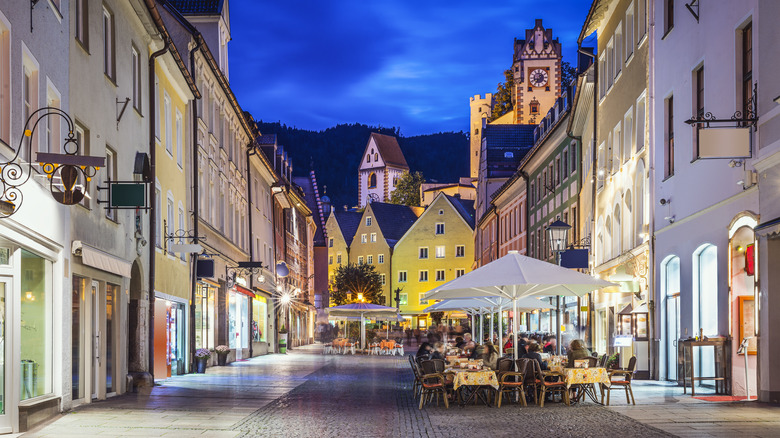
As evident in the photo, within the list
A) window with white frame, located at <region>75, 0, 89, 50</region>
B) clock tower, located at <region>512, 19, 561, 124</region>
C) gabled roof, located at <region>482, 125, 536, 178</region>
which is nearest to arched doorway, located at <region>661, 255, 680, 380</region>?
window with white frame, located at <region>75, 0, 89, 50</region>

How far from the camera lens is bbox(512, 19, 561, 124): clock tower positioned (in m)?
88.8

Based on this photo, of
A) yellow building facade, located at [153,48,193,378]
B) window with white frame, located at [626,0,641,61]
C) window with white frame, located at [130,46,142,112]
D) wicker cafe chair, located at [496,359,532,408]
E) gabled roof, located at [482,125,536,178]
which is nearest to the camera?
wicker cafe chair, located at [496,359,532,408]

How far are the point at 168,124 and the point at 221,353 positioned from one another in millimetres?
10669

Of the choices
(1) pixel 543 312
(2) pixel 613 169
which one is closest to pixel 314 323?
(1) pixel 543 312

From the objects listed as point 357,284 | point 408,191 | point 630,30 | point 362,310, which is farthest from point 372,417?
point 408,191

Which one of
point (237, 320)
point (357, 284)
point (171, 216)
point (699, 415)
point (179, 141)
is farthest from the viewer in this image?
point (357, 284)

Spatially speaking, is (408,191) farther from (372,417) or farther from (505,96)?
(372,417)

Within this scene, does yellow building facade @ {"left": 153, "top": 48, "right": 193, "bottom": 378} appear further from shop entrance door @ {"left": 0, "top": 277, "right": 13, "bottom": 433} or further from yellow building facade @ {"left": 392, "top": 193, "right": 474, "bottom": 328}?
yellow building facade @ {"left": 392, "top": 193, "right": 474, "bottom": 328}

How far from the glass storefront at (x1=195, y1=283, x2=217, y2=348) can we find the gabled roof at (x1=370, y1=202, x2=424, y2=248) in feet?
226

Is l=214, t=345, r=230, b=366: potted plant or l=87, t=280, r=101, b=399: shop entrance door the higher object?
l=87, t=280, r=101, b=399: shop entrance door

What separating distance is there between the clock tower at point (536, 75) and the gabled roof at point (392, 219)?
21.3 metres

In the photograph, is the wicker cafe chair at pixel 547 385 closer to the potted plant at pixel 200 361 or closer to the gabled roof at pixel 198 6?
the potted plant at pixel 200 361

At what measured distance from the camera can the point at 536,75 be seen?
89938mm

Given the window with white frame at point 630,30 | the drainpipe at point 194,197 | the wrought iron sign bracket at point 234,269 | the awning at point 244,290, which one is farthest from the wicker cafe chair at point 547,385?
the awning at point 244,290
